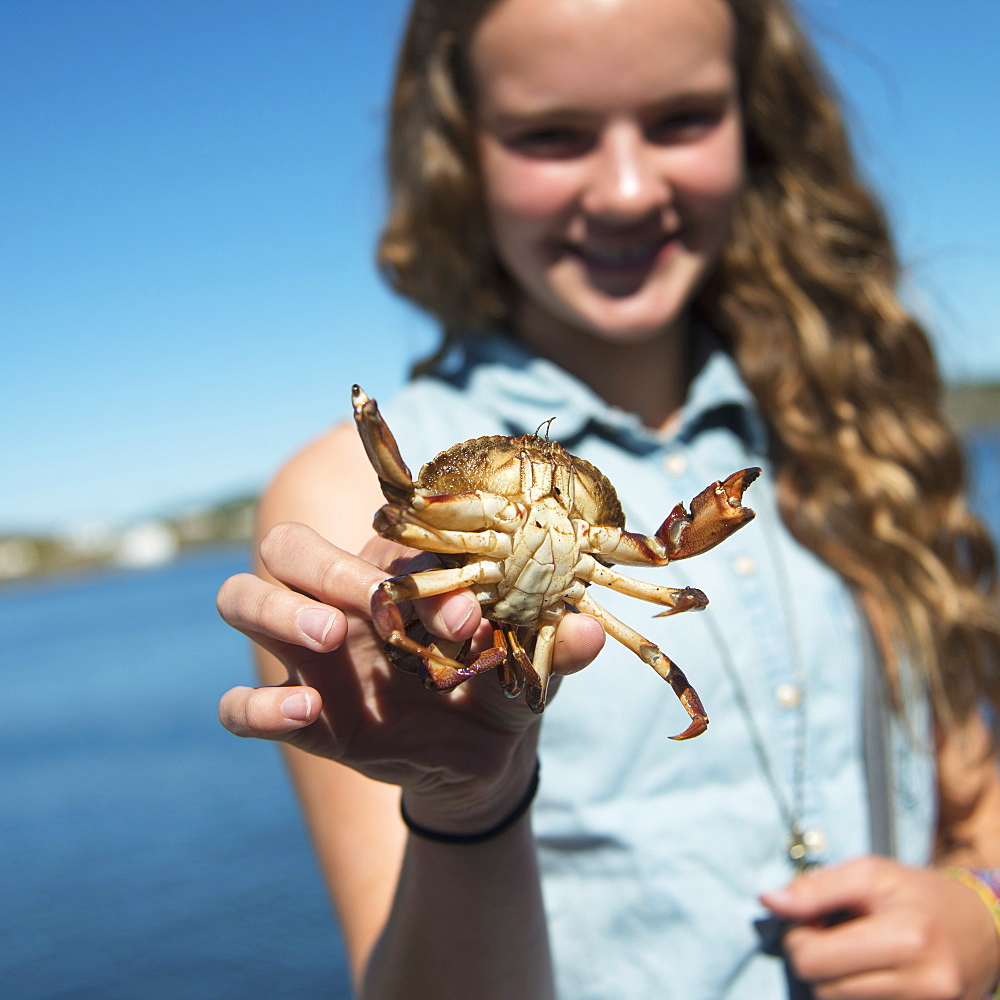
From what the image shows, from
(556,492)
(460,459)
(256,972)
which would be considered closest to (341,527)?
(460,459)

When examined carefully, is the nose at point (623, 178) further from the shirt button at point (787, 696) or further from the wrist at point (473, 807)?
the wrist at point (473, 807)

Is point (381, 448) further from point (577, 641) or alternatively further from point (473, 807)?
point (473, 807)

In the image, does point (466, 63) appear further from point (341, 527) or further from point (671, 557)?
point (671, 557)

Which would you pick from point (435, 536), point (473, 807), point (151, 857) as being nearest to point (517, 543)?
point (435, 536)

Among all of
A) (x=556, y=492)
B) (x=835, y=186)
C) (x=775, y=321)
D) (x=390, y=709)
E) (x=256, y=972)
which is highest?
(x=835, y=186)

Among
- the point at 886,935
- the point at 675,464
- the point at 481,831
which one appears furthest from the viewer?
the point at 675,464

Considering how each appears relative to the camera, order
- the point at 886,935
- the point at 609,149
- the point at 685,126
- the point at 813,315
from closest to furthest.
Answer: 1. the point at 886,935
2. the point at 609,149
3. the point at 685,126
4. the point at 813,315
